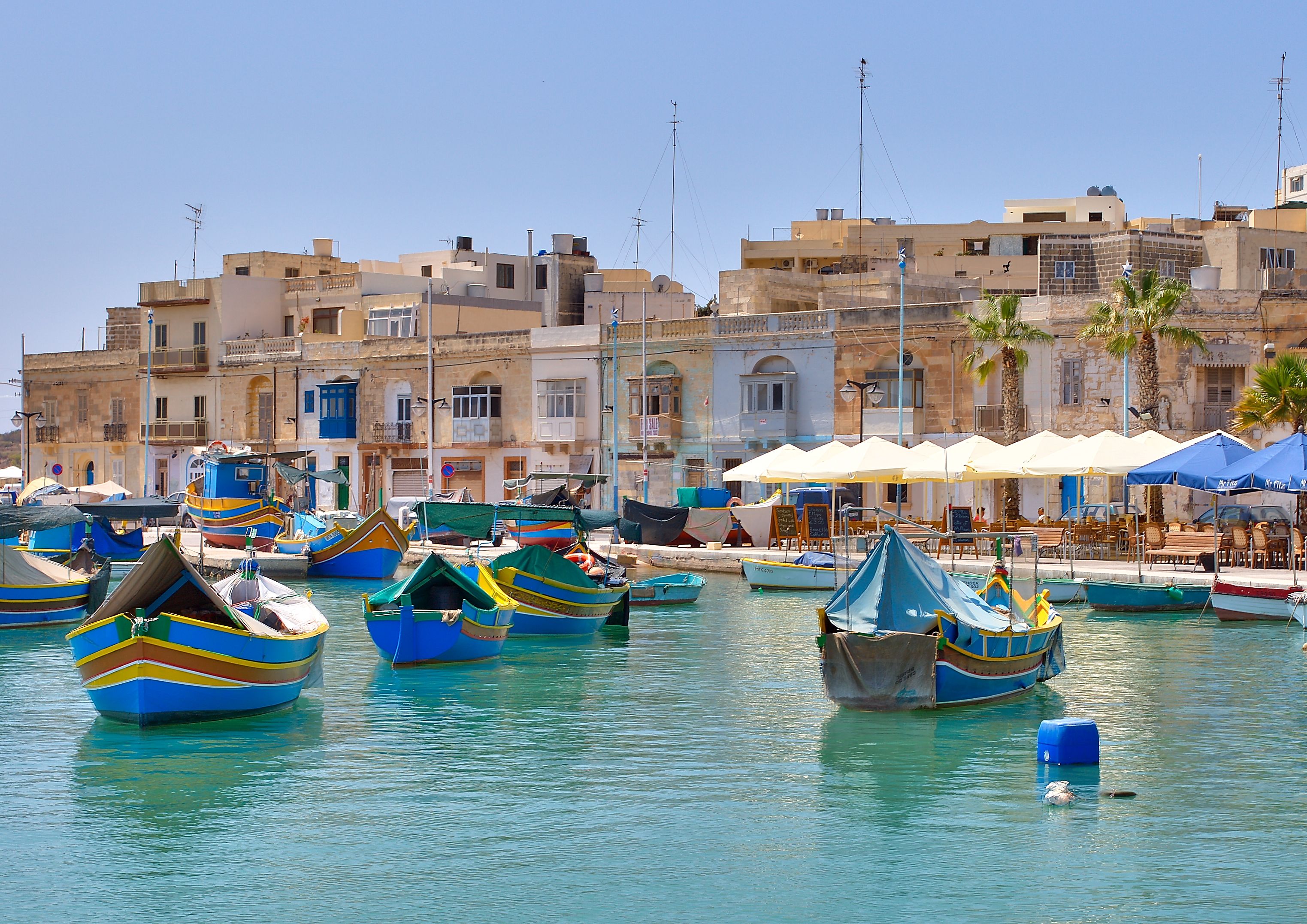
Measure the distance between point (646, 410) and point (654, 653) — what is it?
28.2 m

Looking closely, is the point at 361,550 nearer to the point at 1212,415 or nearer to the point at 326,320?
the point at 1212,415

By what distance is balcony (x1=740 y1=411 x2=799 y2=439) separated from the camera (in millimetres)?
53344

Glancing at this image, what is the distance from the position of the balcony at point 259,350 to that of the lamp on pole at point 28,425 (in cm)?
1098

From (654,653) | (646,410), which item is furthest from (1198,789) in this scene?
(646,410)

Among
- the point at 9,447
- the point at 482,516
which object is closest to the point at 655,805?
the point at 482,516

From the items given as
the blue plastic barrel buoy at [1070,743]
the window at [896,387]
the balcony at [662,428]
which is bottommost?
the blue plastic barrel buoy at [1070,743]

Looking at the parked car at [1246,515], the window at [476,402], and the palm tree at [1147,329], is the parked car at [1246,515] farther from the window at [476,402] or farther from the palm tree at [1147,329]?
the window at [476,402]

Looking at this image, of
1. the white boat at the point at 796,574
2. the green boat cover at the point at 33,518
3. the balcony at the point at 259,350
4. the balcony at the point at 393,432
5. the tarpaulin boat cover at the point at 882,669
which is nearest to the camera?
the tarpaulin boat cover at the point at 882,669

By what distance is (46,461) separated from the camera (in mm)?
75250

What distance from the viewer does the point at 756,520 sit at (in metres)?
47.3

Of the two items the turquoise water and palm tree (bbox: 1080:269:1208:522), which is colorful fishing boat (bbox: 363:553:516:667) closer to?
the turquoise water

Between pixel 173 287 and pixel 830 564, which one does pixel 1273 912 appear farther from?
pixel 173 287

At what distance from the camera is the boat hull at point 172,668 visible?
61.8ft

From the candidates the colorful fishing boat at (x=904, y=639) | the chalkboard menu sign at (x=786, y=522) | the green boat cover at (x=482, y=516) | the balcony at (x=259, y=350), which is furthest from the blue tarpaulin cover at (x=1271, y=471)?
the balcony at (x=259, y=350)
